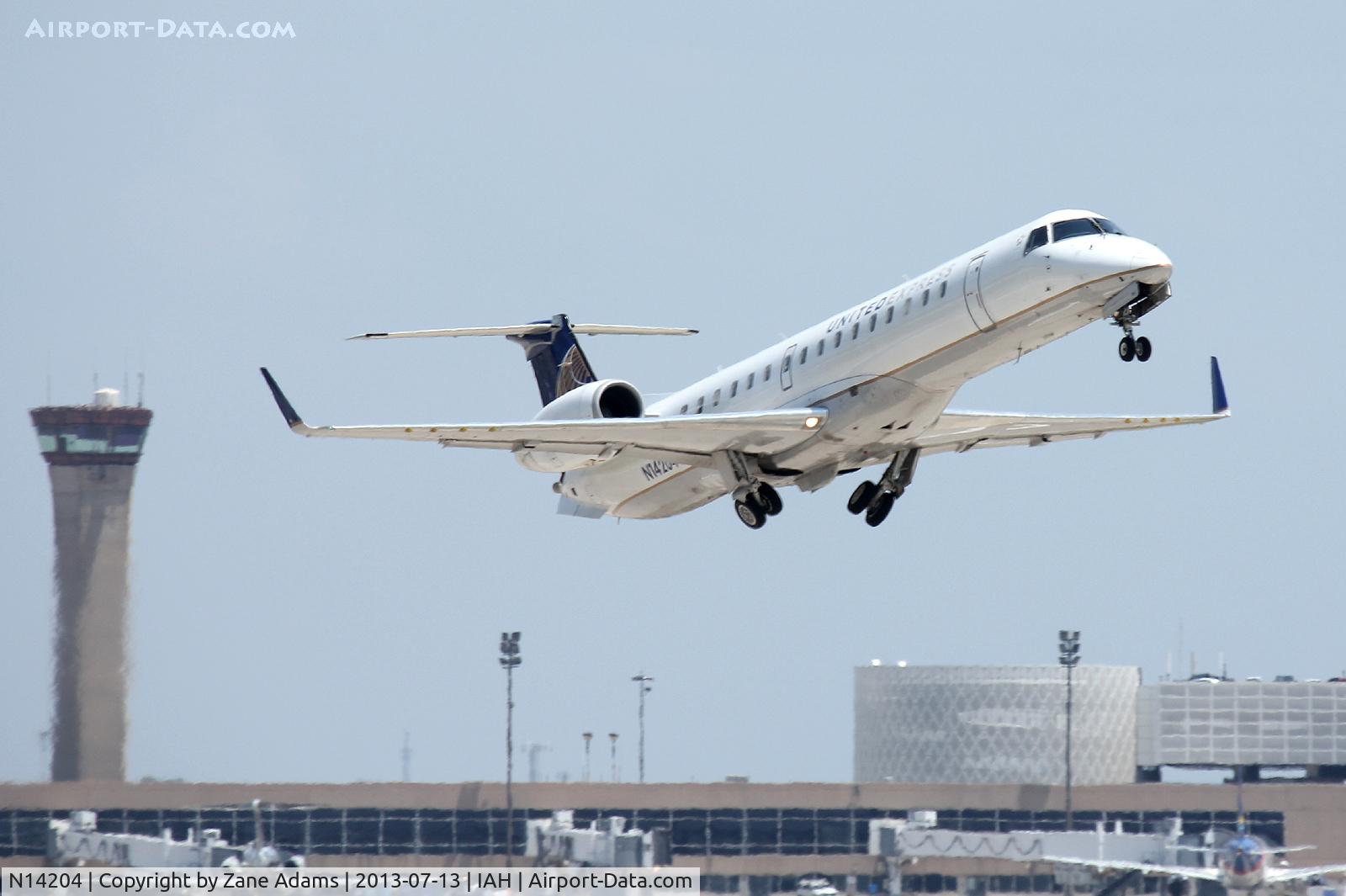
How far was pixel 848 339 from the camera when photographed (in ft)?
84.4

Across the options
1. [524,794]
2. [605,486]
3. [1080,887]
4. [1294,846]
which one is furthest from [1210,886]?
[605,486]

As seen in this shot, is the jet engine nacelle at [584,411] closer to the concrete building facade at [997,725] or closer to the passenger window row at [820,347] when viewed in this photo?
the passenger window row at [820,347]

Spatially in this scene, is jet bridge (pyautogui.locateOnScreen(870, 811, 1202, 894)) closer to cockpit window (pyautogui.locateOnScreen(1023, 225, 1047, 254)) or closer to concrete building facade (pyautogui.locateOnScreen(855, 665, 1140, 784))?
concrete building facade (pyautogui.locateOnScreen(855, 665, 1140, 784))

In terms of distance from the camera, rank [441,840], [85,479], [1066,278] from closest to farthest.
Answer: [1066,278]
[441,840]
[85,479]

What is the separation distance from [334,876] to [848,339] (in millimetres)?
22592

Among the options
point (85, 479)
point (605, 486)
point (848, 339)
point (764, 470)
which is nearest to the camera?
point (848, 339)

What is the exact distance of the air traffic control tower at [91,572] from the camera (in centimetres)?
7119

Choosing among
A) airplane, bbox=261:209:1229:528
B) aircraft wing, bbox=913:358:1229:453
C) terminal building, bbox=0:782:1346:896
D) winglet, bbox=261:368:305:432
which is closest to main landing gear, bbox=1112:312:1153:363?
airplane, bbox=261:209:1229:528

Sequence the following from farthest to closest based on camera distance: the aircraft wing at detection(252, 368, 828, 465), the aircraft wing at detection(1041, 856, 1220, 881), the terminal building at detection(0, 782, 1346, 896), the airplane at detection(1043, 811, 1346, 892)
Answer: the terminal building at detection(0, 782, 1346, 896) < the aircraft wing at detection(1041, 856, 1220, 881) < the airplane at detection(1043, 811, 1346, 892) < the aircraft wing at detection(252, 368, 828, 465)

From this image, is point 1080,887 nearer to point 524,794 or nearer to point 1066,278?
point 524,794

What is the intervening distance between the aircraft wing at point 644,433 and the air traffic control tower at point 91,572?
44604mm

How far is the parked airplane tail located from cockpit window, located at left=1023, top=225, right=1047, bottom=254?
8.81 m

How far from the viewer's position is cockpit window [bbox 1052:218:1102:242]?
23.6 meters
